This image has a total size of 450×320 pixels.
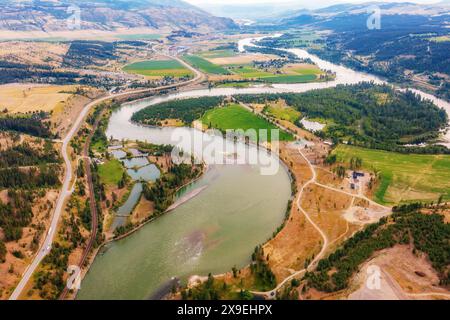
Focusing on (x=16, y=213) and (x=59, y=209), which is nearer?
(x=16, y=213)

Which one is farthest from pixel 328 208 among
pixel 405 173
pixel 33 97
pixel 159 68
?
pixel 159 68

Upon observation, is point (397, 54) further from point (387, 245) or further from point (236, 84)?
point (387, 245)

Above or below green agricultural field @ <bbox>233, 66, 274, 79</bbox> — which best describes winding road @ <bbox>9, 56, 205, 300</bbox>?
below

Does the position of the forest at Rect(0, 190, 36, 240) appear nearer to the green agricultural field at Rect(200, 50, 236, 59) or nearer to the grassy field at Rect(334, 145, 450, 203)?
the grassy field at Rect(334, 145, 450, 203)

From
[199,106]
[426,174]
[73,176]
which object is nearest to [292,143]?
[426,174]

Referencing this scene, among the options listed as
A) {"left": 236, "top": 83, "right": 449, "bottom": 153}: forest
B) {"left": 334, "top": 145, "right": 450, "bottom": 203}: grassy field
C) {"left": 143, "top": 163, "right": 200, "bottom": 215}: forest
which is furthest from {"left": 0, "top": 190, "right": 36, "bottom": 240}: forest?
{"left": 236, "top": 83, "right": 449, "bottom": 153}: forest

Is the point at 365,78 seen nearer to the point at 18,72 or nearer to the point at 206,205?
the point at 206,205

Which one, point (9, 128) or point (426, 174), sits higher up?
point (9, 128)
